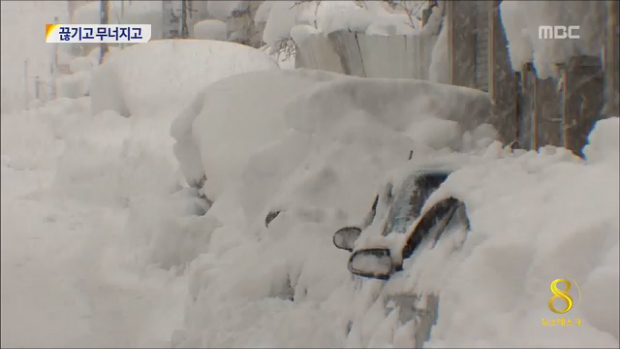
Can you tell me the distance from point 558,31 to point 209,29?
20243 mm

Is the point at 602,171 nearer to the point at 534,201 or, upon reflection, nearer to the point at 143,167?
the point at 534,201

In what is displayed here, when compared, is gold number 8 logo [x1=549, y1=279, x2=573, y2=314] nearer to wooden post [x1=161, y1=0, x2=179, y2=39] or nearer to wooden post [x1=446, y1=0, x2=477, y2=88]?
wooden post [x1=446, y1=0, x2=477, y2=88]

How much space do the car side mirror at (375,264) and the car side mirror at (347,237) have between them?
531 mm

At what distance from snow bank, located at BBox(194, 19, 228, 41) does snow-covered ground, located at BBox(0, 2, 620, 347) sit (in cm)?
1301

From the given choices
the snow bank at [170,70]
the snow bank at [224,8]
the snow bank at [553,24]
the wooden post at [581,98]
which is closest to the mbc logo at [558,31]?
the snow bank at [553,24]

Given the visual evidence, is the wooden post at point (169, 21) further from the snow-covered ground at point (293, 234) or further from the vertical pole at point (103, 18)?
the snow-covered ground at point (293, 234)

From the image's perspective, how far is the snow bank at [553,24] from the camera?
4406 mm

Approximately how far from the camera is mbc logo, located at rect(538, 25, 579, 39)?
4.46m

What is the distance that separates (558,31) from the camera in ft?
15.0

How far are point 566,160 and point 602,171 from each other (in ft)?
1.47

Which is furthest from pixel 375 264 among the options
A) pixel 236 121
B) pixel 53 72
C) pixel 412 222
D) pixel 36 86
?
pixel 36 86

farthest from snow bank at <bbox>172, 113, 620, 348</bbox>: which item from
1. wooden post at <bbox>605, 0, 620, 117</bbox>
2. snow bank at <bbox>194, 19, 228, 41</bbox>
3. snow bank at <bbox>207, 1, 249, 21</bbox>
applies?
snow bank at <bbox>207, 1, 249, 21</bbox>

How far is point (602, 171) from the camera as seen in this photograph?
7.29 ft

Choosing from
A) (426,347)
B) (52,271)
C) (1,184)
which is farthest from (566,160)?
(1,184)
